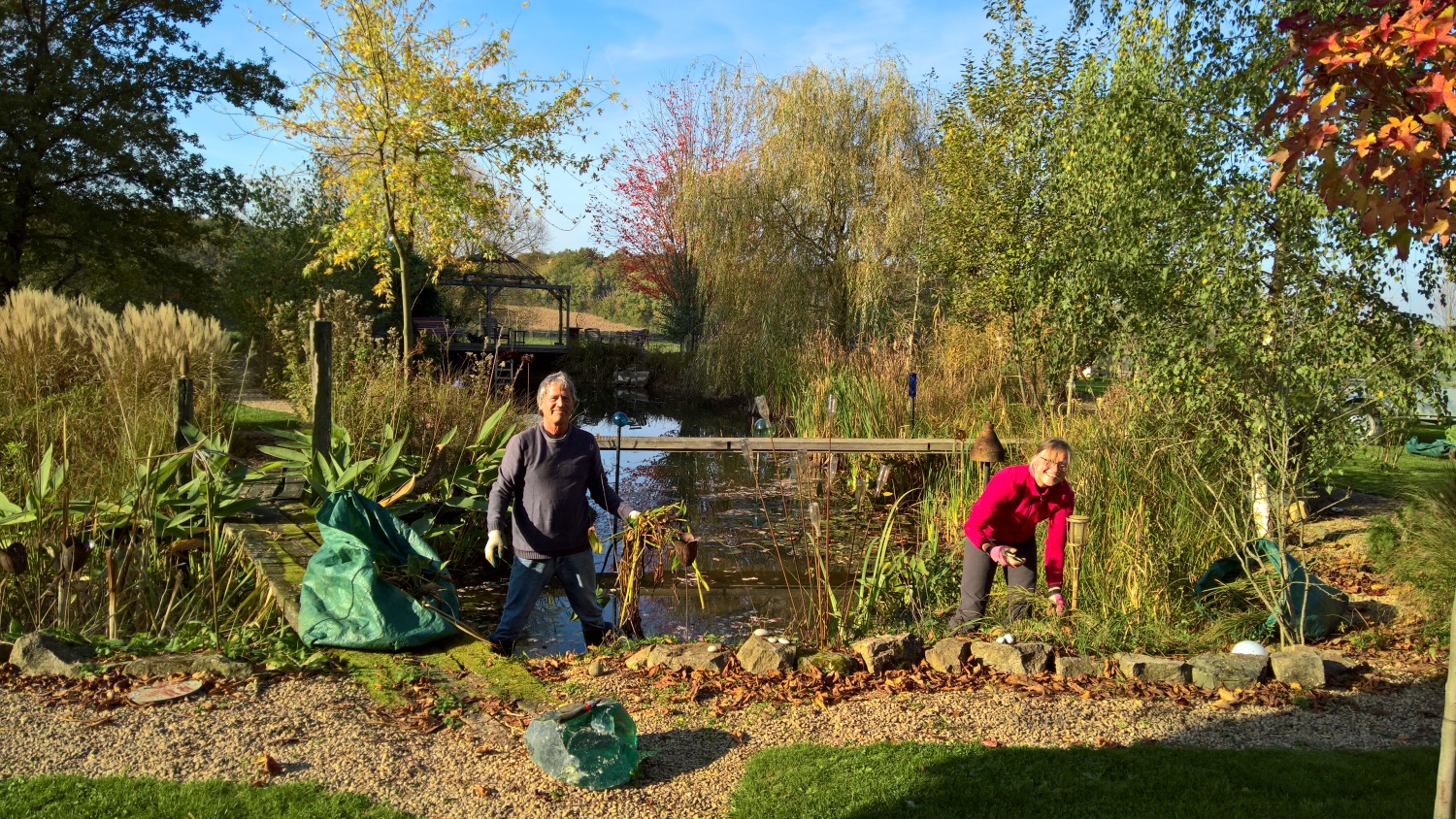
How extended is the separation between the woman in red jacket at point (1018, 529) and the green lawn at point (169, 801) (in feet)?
11.3

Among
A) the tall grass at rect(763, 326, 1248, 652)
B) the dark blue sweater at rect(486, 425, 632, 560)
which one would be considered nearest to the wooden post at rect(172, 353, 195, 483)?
the dark blue sweater at rect(486, 425, 632, 560)

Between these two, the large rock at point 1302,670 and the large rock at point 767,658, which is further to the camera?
the large rock at point 767,658

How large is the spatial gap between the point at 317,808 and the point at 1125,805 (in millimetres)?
2765

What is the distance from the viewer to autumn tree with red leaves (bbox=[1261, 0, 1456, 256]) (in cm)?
243

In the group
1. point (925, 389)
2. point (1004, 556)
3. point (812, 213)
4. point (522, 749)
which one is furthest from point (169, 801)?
point (812, 213)

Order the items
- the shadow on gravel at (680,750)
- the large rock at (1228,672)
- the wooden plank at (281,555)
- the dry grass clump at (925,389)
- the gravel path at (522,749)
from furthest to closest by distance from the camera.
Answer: the dry grass clump at (925,389) → the wooden plank at (281,555) → the large rock at (1228,672) → the shadow on gravel at (680,750) → the gravel path at (522,749)

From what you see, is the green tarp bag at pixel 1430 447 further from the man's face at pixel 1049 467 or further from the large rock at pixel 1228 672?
the large rock at pixel 1228 672

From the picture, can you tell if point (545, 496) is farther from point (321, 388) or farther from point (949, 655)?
point (321, 388)

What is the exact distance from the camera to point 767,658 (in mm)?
5004

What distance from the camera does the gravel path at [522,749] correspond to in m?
3.66

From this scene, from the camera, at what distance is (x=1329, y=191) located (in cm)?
266

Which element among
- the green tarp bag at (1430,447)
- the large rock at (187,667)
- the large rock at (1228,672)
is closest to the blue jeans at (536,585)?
the large rock at (187,667)

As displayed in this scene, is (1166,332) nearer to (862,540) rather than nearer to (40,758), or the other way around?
(862,540)

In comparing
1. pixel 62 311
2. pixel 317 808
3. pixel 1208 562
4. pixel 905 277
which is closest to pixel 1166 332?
pixel 1208 562
